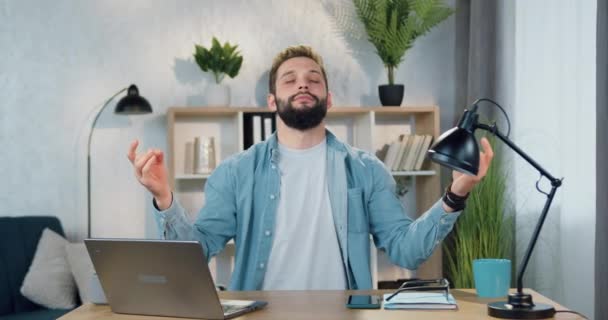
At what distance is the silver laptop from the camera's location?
1.84 meters

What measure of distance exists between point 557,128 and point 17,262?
273 cm

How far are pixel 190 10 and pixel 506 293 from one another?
10.2 feet

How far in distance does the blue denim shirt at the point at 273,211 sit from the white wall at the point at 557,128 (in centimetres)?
114

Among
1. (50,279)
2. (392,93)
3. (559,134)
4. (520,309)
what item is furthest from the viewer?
(392,93)

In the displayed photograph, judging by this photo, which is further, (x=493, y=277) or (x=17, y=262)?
(x=17, y=262)

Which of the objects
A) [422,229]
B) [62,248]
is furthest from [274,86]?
[62,248]

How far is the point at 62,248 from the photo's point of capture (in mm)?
4258

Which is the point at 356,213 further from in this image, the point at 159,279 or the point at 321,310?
the point at 159,279

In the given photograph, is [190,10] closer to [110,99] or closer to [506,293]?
[110,99]

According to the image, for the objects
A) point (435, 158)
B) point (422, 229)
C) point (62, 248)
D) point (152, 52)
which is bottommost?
point (62, 248)

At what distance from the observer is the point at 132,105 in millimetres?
4266

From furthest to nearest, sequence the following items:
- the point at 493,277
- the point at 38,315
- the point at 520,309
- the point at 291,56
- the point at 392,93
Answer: the point at 392,93
the point at 38,315
the point at 291,56
the point at 493,277
the point at 520,309

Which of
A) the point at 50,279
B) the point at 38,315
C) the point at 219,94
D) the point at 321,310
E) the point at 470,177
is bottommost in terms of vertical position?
the point at 38,315

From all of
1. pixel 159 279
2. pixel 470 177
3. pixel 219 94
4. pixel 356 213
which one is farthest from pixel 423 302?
pixel 219 94
